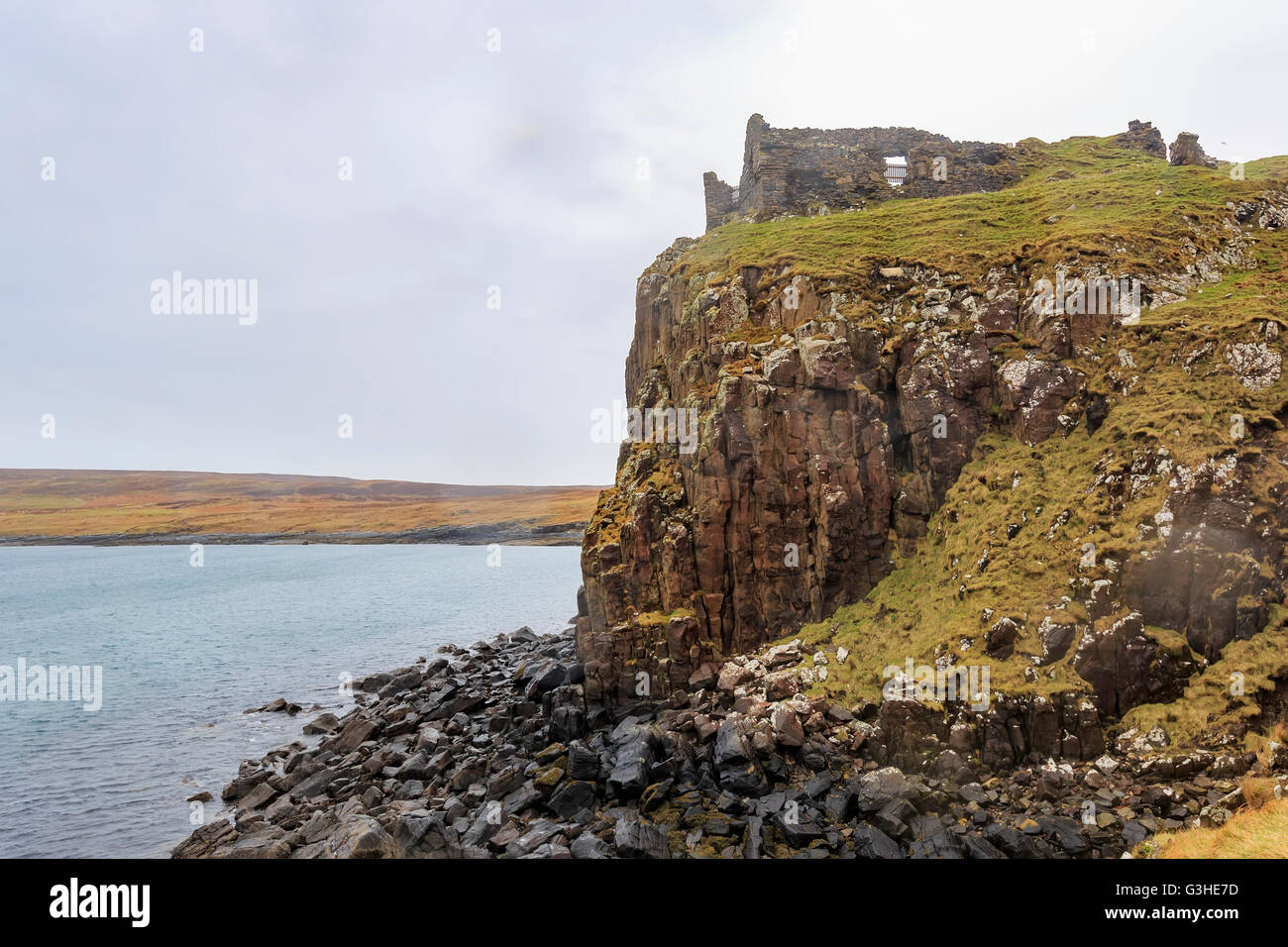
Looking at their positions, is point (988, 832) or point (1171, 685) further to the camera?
point (1171, 685)

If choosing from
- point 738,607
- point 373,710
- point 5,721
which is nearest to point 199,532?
point 5,721

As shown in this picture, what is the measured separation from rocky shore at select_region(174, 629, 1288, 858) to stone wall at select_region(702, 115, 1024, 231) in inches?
1174

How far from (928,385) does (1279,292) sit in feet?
42.1

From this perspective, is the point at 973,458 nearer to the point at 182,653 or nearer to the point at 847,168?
the point at 847,168

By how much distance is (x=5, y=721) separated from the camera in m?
35.0

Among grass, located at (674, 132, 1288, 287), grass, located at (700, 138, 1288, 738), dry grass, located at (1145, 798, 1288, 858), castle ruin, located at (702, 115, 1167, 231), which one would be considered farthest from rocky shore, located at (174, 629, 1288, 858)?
castle ruin, located at (702, 115, 1167, 231)

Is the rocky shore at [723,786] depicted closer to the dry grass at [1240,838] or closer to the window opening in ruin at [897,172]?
the dry grass at [1240,838]

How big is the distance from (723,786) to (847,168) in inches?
1550

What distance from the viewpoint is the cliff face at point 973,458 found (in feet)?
67.3

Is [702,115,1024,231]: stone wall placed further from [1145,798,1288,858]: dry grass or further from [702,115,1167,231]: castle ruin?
[1145,798,1288,858]: dry grass

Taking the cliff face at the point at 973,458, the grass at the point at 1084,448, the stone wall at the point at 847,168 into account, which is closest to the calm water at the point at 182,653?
the cliff face at the point at 973,458

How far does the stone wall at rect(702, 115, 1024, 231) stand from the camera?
42188mm

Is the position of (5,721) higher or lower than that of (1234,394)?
lower
